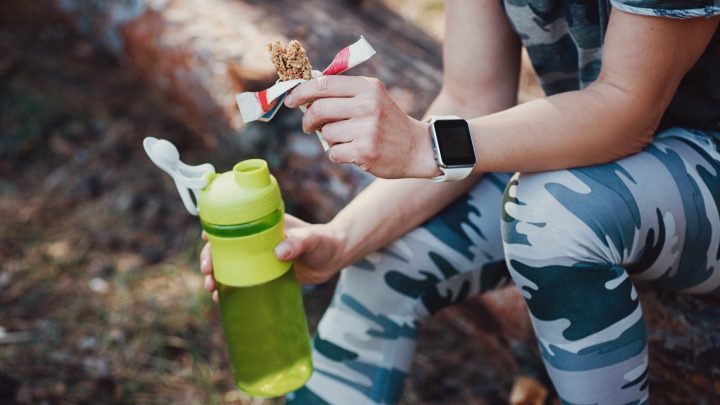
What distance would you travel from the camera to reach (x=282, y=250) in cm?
122

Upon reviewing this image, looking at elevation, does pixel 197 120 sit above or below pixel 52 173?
A: above

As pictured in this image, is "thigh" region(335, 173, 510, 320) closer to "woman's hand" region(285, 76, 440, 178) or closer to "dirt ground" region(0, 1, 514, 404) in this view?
"woman's hand" region(285, 76, 440, 178)

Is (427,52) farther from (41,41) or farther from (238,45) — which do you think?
(41,41)

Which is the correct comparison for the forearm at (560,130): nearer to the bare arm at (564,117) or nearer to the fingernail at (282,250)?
the bare arm at (564,117)

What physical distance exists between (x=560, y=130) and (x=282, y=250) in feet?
1.63

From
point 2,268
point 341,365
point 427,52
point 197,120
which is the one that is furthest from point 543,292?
point 2,268

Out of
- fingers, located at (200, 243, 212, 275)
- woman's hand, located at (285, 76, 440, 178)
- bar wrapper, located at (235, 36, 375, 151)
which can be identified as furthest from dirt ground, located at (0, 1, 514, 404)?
bar wrapper, located at (235, 36, 375, 151)

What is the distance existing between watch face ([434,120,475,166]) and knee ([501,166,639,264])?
13cm

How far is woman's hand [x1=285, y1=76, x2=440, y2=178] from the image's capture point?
1.04 meters

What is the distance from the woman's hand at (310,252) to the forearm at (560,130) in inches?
13.7

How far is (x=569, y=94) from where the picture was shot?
3.76ft

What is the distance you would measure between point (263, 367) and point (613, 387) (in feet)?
2.13

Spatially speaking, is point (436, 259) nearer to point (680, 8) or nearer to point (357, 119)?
point (357, 119)

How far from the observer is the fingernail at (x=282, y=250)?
122 cm
